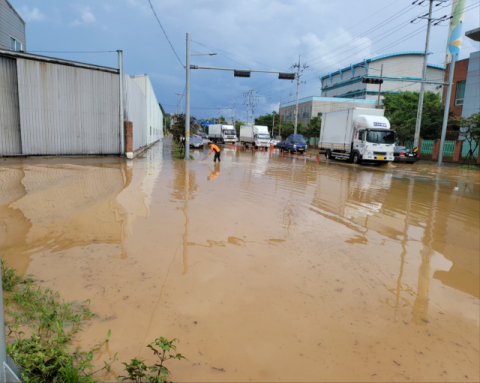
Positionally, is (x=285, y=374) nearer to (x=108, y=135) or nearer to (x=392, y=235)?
(x=392, y=235)

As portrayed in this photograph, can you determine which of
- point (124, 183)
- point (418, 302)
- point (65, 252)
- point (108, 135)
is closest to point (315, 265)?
point (418, 302)

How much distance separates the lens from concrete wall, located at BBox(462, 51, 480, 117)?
94.0 ft

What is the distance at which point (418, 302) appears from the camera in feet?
13.5

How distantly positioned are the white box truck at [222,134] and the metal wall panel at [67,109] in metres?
32.6

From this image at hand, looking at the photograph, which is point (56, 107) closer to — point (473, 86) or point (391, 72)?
point (473, 86)

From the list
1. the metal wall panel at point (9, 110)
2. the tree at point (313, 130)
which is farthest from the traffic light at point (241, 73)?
the tree at point (313, 130)

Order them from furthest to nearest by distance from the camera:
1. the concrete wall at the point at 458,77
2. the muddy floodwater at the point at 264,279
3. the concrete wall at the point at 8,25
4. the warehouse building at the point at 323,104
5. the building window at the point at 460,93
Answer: the warehouse building at the point at 323,104 < the building window at the point at 460,93 < the concrete wall at the point at 458,77 < the concrete wall at the point at 8,25 < the muddy floodwater at the point at 264,279

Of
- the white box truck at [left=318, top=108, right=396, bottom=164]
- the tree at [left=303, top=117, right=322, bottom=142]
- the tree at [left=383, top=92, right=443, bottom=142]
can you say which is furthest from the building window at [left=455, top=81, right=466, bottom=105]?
the tree at [left=303, top=117, right=322, bottom=142]

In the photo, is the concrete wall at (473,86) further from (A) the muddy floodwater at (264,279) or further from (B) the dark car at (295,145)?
(A) the muddy floodwater at (264,279)

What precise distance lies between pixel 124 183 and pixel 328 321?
902 centimetres

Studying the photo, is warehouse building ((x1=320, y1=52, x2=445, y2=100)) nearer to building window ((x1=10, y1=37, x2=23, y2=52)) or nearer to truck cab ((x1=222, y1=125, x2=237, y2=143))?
truck cab ((x1=222, y1=125, x2=237, y2=143))

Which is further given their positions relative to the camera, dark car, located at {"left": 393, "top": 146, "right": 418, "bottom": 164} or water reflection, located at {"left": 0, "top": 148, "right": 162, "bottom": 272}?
dark car, located at {"left": 393, "top": 146, "right": 418, "bottom": 164}

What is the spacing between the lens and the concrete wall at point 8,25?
19188mm

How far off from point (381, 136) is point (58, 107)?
18.7 metres
